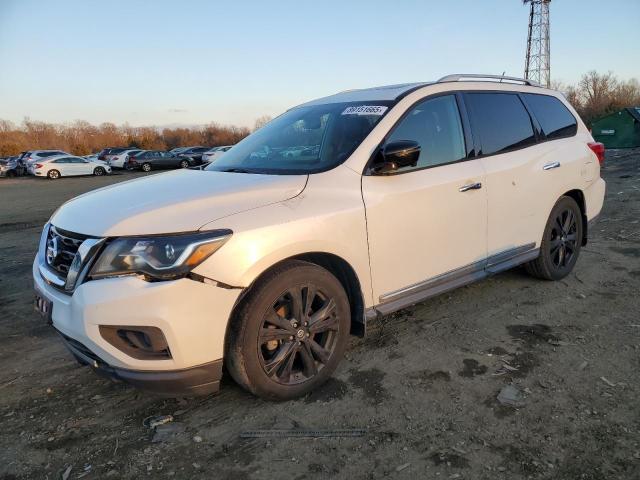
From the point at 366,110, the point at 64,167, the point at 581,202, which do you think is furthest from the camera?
the point at 64,167

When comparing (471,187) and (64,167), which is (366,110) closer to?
(471,187)

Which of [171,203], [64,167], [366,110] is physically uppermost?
[366,110]

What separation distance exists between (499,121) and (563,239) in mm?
1519

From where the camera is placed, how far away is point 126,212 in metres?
2.60

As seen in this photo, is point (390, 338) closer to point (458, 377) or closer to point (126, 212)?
point (458, 377)

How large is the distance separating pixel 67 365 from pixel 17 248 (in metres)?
5.08

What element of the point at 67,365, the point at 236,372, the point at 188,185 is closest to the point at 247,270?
the point at 236,372

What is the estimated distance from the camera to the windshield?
328 centimetres

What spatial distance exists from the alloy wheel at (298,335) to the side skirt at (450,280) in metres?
0.34

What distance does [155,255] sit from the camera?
7.93ft

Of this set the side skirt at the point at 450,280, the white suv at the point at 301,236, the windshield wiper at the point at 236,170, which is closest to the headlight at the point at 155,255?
the white suv at the point at 301,236

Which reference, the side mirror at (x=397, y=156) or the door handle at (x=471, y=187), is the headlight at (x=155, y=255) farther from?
the door handle at (x=471, y=187)

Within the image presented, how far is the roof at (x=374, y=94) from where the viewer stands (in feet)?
11.8

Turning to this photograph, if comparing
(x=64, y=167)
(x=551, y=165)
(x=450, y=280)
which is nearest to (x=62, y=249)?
(x=450, y=280)
